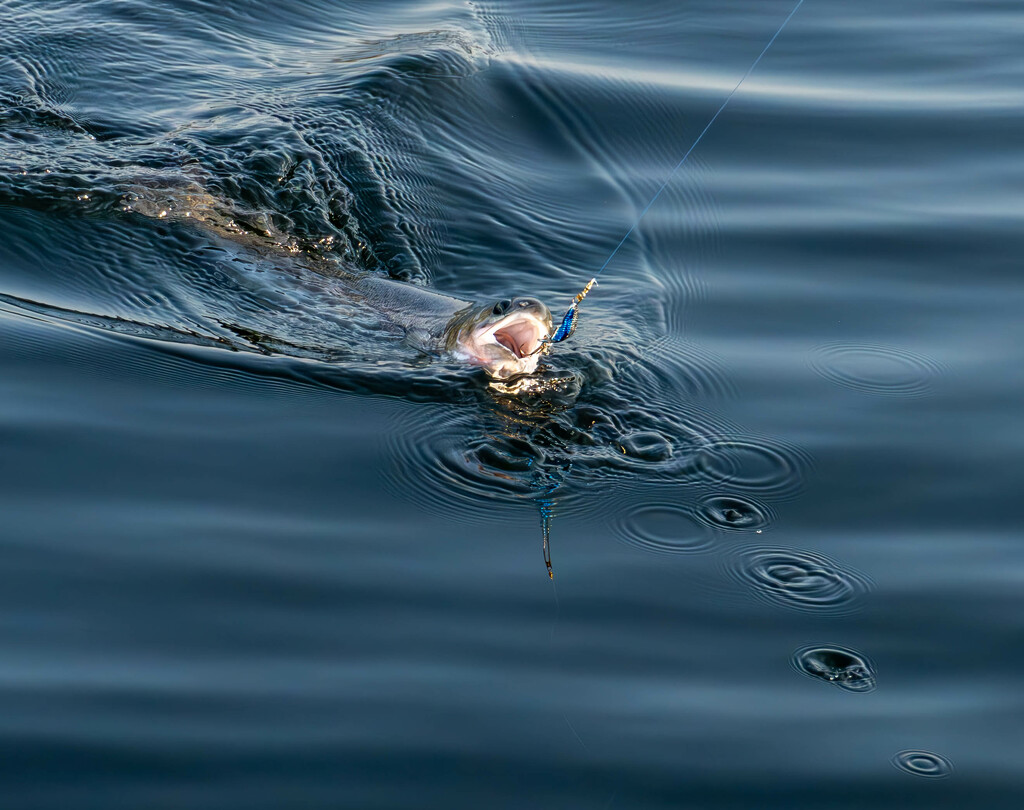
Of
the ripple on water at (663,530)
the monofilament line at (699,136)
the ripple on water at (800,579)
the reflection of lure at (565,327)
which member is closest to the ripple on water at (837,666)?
the ripple on water at (800,579)

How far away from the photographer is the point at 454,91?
9023 millimetres

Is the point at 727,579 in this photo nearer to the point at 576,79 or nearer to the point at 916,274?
the point at 916,274

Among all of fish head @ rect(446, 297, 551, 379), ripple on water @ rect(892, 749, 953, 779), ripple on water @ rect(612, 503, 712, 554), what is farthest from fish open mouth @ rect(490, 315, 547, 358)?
ripple on water @ rect(892, 749, 953, 779)

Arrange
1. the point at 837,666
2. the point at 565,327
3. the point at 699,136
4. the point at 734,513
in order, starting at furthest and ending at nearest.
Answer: the point at 699,136
the point at 565,327
the point at 734,513
the point at 837,666

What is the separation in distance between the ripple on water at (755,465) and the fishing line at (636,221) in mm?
881

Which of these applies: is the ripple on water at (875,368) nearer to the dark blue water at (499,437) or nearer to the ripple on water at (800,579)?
the dark blue water at (499,437)

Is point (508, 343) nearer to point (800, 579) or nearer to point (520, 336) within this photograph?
point (520, 336)

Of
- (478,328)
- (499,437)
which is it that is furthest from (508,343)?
(499,437)

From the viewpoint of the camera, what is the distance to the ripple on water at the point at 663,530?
4258 mm

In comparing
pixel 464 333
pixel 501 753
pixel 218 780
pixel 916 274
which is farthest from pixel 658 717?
pixel 916 274

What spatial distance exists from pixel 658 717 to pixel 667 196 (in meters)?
4.83

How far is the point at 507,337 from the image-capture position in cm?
551

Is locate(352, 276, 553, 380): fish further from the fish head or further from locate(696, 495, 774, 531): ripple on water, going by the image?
locate(696, 495, 774, 531): ripple on water

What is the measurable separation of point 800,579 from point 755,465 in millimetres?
790
